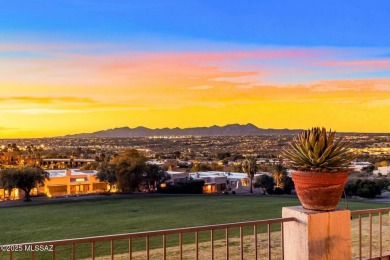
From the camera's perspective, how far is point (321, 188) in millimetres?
3680

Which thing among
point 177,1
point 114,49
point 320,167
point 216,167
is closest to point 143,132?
point 216,167

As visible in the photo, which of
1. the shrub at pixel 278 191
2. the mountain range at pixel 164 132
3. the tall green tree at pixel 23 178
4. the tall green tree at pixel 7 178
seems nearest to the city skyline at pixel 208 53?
the tall green tree at pixel 23 178

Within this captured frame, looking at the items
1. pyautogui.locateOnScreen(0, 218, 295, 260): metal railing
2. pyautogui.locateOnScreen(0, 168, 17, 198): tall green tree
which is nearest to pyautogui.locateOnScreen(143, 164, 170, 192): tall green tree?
pyautogui.locateOnScreen(0, 168, 17, 198): tall green tree

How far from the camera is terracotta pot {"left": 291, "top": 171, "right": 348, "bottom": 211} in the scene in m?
3.68

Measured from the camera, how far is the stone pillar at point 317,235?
3.64 m

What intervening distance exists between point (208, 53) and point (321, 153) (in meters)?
22.6

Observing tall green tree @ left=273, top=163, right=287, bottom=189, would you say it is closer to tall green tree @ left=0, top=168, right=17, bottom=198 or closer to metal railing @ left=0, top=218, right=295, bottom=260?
tall green tree @ left=0, top=168, right=17, bottom=198

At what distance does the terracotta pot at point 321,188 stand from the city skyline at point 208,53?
4.04 m

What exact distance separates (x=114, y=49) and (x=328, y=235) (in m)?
22.3

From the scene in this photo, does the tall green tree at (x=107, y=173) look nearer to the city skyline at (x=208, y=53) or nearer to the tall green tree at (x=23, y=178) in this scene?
the tall green tree at (x=23, y=178)

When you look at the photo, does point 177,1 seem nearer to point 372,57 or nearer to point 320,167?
point 372,57

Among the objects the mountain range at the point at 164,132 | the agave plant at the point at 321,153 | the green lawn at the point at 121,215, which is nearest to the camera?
the agave plant at the point at 321,153

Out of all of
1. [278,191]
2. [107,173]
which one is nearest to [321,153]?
[107,173]

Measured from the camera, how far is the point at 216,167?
206 feet
